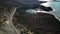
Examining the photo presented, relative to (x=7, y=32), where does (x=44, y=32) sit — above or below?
below

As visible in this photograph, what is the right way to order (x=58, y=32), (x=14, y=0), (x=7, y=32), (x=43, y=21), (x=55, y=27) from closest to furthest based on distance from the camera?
(x=7, y=32) → (x=58, y=32) → (x=55, y=27) → (x=43, y=21) → (x=14, y=0)

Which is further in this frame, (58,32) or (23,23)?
(23,23)

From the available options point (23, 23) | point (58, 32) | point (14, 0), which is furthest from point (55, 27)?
point (14, 0)

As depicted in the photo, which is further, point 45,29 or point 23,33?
point 45,29

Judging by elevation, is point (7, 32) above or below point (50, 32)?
above

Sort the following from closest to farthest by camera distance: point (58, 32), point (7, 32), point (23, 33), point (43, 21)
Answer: point (7, 32) < point (23, 33) < point (58, 32) < point (43, 21)

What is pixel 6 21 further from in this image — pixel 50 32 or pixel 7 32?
pixel 50 32

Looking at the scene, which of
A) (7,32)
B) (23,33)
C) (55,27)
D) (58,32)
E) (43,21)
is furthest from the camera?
(43,21)

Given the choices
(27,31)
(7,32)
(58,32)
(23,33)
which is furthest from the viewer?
(58,32)

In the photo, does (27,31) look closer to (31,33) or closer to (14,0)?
(31,33)

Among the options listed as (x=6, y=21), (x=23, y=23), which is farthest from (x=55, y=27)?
(x=6, y=21)
